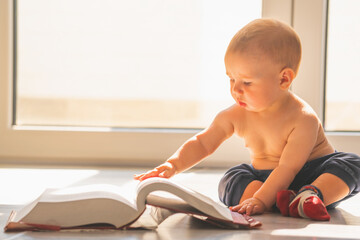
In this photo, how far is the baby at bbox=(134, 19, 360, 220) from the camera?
1.14 metres

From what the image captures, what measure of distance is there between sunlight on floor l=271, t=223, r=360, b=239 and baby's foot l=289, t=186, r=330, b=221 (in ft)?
0.14

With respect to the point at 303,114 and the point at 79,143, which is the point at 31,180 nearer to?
the point at 79,143

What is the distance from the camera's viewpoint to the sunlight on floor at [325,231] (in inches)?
37.5

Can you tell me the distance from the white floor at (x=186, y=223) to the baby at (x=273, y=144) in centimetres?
5

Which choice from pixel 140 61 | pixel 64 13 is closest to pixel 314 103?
pixel 140 61

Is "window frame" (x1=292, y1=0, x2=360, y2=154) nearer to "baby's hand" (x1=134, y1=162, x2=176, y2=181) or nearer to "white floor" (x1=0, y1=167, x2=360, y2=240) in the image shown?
"white floor" (x1=0, y1=167, x2=360, y2=240)

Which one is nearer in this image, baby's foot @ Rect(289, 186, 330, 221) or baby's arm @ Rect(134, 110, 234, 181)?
baby's foot @ Rect(289, 186, 330, 221)

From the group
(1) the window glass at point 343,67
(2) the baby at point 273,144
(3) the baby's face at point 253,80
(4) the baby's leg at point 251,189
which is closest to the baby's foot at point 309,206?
(2) the baby at point 273,144

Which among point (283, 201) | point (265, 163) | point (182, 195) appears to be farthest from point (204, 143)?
point (182, 195)

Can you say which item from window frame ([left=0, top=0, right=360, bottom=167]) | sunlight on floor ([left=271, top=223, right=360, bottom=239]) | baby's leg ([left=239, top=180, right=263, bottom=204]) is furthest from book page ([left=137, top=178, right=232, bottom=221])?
window frame ([left=0, top=0, right=360, bottom=167])

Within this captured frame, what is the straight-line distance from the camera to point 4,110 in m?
1.82

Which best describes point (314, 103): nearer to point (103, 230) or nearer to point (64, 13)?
point (64, 13)

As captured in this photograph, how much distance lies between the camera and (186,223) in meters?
1.01

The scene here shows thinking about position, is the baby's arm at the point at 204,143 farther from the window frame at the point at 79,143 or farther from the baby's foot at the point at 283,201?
the window frame at the point at 79,143
